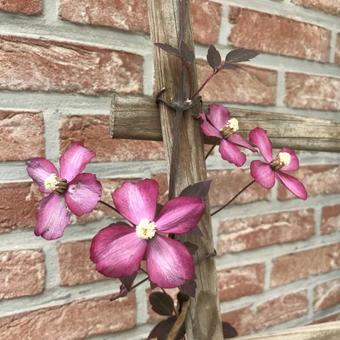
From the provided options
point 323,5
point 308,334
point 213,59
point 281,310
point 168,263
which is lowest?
point 281,310

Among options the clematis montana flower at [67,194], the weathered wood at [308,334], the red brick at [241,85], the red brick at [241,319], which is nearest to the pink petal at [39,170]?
the clematis montana flower at [67,194]

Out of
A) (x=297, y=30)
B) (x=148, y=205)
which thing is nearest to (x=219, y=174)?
(x=297, y=30)

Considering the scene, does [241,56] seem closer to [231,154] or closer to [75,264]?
[231,154]

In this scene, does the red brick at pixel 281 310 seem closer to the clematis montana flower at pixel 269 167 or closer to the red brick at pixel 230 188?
the red brick at pixel 230 188

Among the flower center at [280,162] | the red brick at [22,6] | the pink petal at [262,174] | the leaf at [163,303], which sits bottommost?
the leaf at [163,303]

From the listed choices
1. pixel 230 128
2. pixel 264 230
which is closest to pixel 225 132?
pixel 230 128

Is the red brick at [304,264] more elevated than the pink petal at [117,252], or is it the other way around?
the pink petal at [117,252]
